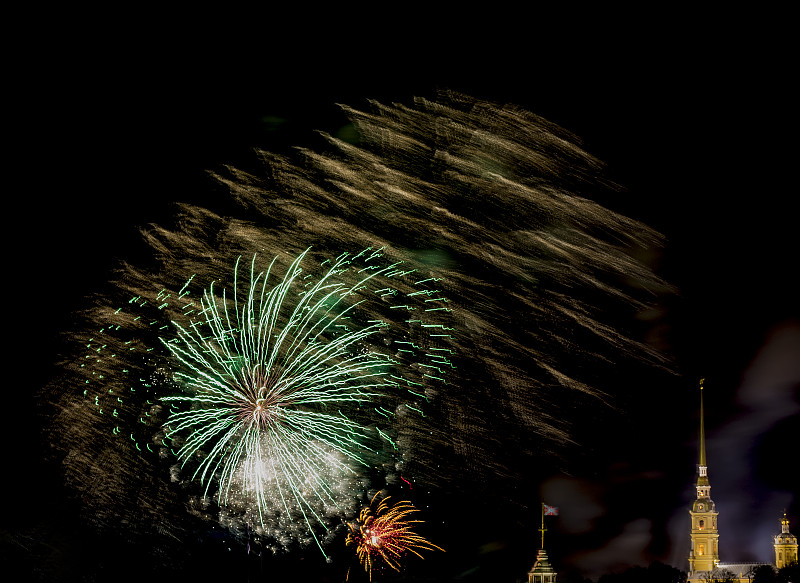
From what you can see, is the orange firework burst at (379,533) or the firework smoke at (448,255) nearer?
the firework smoke at (448,255)

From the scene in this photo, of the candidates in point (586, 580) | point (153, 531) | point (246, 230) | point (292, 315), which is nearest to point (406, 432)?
point (292, 315)

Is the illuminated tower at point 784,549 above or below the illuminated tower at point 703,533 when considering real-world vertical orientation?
below

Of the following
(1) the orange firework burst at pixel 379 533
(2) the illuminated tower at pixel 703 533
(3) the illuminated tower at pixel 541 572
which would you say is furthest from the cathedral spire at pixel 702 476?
(1) the orange firework burst at pixel 379 533

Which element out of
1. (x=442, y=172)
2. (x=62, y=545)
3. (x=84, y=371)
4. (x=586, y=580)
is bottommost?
(x=62, y=545)

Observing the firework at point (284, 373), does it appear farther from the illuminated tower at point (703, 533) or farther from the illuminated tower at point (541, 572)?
the illuminated tower at point (703, 533)

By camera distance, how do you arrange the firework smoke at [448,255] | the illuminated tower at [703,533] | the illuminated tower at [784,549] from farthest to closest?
the illuminated tower at [703,533] < the illuminated tower at [784,549] < the firework smoke at [448,255]

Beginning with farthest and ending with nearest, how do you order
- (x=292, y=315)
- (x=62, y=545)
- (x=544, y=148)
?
1. (x=62, y=545)
2. (x=292, y=315)
3. (x=544, y=148)

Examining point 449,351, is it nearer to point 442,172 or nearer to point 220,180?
point 442,172

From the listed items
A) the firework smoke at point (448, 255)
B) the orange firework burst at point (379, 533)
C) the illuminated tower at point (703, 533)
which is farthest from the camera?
the illuminated tower at point (703, 533)
